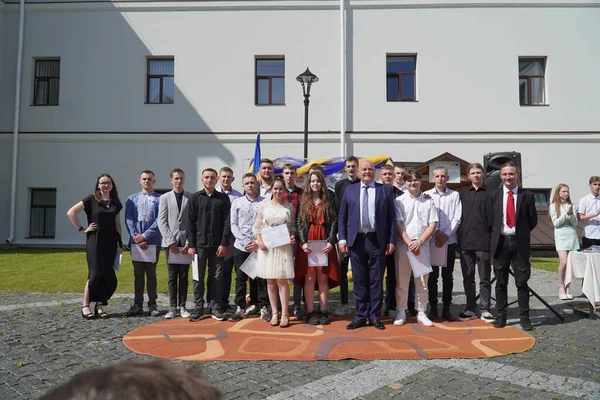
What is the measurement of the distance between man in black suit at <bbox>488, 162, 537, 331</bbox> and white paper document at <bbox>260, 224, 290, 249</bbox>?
2.69 metres

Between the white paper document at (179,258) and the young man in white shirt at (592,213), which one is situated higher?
the young man in white shirt at (592,213)

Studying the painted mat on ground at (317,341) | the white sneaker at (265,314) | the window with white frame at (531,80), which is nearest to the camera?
the painted mat on ground at (317,341)

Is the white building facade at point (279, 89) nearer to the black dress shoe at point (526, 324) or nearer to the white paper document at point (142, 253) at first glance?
the white paper document at point (142, 253)

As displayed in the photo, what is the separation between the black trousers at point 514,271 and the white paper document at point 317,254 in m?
2.21

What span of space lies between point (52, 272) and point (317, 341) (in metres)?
8.01

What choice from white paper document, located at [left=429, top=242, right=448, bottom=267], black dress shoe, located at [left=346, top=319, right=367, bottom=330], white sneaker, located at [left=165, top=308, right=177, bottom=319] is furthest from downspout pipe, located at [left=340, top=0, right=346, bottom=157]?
black dress shoe, located at [left=346, top=319, right=367, bottom=330]

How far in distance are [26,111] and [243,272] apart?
1491 cm

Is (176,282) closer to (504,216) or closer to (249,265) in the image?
(249,265)

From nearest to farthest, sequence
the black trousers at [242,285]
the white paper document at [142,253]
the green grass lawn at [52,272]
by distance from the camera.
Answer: the black trousers at [242,285], the white paper document at [142,253], the green grass lawn at [52,272]

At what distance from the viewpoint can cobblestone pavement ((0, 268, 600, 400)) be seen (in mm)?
3508

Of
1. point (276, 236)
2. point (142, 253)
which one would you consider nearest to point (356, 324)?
point (276, 236)

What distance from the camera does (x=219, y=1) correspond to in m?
16.5

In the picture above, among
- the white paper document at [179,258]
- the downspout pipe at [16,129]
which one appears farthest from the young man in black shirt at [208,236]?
the downspout pipe at [16,129]

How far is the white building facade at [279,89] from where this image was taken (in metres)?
16.0
